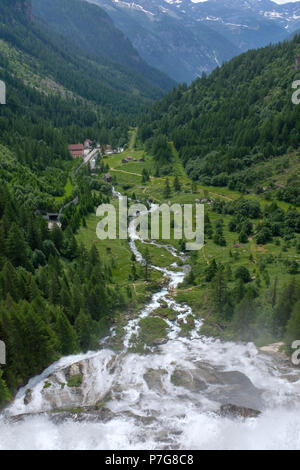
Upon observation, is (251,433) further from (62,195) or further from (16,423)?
(62,195)

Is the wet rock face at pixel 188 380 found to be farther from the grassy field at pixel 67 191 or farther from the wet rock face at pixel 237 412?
the grassy field at pixel 67 191

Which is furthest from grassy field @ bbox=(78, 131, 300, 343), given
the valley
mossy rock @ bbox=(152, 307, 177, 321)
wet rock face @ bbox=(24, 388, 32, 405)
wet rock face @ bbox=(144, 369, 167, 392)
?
wet rock face @ bbox=(24, 388, 32, 405)

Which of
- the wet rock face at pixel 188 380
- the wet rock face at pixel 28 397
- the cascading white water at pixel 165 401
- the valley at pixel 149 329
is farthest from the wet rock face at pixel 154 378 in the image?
the wet rock face at pixel 28 397

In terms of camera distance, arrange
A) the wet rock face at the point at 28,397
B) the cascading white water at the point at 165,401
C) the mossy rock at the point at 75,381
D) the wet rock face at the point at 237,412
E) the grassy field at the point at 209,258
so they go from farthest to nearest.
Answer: the grassy field at the point at 209,258
the mossy rock at the point at 75,381
the wet rock face at the point at 28,397
the wet rock face at the point at 237,412
the cascading white water at the point at 165,401

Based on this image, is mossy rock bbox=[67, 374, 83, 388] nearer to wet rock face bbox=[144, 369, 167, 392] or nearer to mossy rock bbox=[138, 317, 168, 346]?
wet rock face bbox=[144, 369, 167, 392]

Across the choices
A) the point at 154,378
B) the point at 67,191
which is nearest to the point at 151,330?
the point at 154,378
